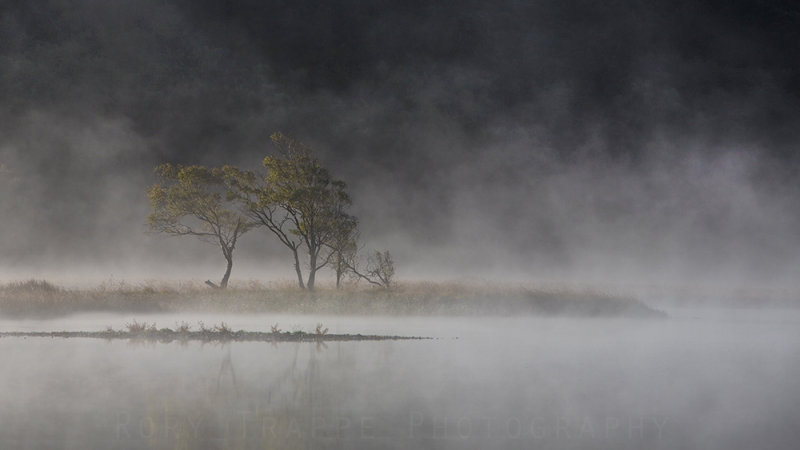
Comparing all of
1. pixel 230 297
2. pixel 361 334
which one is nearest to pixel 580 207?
pixel 230 297

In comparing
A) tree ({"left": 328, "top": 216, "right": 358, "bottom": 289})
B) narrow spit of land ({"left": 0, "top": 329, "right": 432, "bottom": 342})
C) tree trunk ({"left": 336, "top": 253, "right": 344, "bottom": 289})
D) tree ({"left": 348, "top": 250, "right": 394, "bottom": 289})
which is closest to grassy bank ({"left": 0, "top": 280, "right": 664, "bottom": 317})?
tree ({"left": 348, "top": 250, "right": 394, "bottom": 289})

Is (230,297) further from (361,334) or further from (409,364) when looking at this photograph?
(409,364)

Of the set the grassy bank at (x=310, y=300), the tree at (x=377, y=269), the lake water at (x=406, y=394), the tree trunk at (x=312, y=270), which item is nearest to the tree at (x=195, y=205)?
the grassy bank at (x=310, y=300)

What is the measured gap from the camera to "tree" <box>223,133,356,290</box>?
41281mm

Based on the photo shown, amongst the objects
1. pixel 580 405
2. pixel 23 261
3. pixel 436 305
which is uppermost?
pixel 23 261

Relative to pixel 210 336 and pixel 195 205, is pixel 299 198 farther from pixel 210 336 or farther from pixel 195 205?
pixel 210 336

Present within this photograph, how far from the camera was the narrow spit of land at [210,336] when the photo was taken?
2544 centimetres

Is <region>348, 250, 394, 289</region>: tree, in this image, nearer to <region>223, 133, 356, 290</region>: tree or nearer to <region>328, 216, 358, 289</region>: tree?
<region>328, 216, 358, 289</region>: tree

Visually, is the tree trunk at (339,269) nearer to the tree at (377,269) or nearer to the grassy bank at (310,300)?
the tree at (377,269)

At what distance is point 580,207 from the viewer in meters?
65.2

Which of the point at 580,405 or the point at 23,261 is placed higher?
the point at 23,261

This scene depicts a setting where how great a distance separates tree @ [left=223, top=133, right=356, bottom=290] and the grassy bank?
2.71 meters

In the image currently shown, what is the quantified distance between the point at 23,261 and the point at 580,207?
42.5m

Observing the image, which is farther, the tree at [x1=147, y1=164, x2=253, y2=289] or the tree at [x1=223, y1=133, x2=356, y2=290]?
the tree at [x1=147, y1=164, x2=253, y2=289]
